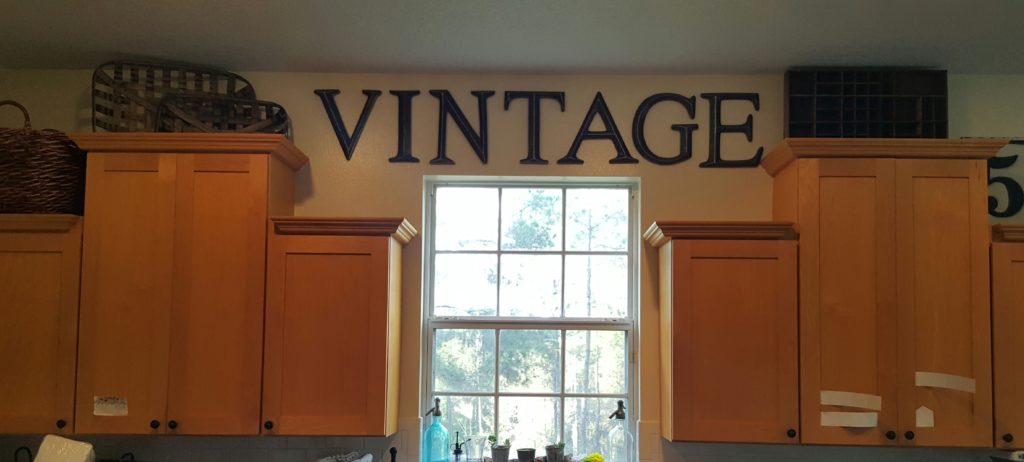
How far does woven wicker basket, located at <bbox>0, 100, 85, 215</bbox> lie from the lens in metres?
2.95

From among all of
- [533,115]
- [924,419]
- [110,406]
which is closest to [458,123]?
[533,115]

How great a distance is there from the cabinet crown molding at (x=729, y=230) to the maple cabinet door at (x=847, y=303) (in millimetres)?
79

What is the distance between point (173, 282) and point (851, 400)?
2.47 meters

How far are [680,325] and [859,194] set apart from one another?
80cm

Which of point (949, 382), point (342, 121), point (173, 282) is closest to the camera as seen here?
point (949, 382)

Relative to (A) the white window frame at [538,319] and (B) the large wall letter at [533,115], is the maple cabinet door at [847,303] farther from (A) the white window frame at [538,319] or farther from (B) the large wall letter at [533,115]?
(B) the large wall letter at [533,115]

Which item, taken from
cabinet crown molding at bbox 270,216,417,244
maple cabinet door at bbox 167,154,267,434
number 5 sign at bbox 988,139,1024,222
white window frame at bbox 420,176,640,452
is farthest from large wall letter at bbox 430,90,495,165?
number 5 sign at bbox 988,139,1024,222

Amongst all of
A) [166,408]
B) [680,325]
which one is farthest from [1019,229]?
[166,408]

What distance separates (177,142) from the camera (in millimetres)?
2951

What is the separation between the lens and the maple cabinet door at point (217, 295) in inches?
114

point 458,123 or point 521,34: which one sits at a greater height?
point 521,34

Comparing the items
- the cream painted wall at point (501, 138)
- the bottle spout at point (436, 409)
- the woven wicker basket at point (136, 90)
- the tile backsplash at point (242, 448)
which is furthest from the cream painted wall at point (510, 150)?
the tile backsplash at point (242, 448)

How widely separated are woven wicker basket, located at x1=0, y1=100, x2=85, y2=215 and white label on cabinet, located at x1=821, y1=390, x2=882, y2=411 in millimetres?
2887

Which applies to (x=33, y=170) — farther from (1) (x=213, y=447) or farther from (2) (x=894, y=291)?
(2) (x=894, y=291)
